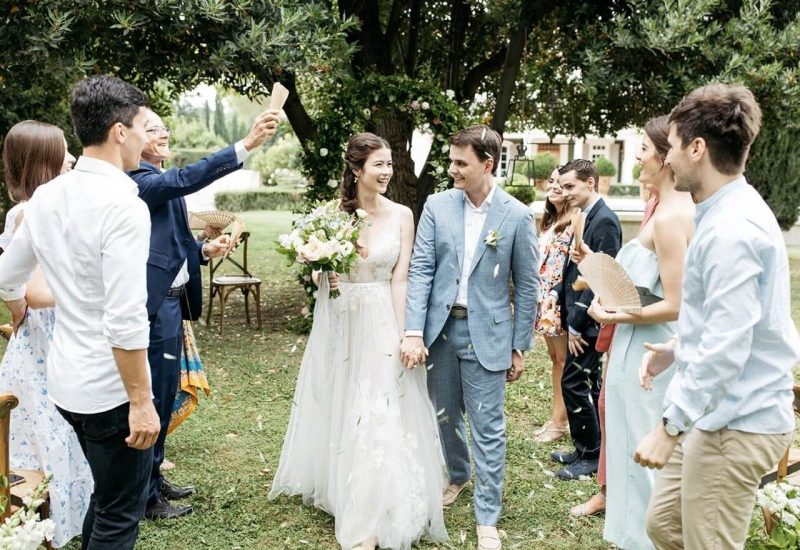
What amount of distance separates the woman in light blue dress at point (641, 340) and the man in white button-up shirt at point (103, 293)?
215cm

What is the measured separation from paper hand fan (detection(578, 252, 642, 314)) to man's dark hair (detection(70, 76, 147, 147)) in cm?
208

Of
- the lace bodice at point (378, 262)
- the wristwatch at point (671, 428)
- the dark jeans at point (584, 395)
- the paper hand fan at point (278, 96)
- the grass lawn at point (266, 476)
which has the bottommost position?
the grass lawn at point (266, 476)

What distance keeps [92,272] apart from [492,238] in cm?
212

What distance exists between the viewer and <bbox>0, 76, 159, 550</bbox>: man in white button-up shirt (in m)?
2.53

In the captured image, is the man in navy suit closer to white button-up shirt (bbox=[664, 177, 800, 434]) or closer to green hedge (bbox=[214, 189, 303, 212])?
white button-up shirt (bbox=[664, 177, 800, 434])

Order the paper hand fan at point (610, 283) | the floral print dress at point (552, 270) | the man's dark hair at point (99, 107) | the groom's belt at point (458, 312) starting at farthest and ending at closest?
the floral print dress at point (552, 270) → the groom's belt at point (458, 312) → the paper hand fan at point (610, 283) → the man's dark hair at point (99, 107)

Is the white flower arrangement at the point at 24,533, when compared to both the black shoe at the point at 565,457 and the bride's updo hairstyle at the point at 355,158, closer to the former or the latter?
the bride's updo hairstyle at the point at 355,158

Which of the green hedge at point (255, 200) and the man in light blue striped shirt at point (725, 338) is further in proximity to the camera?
the green hedge at point (255, 200)

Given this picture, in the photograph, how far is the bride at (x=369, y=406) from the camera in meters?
3.97

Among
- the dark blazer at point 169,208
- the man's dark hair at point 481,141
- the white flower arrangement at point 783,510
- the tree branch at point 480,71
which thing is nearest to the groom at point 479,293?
the man's dark hair at point 481,141

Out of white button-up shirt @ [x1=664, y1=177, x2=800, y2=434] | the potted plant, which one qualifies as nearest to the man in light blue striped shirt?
white button-up shirt @ [x1=664, y1=177, x2=800, y2=434]

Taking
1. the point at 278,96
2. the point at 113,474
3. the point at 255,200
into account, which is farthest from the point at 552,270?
the point at 255,200

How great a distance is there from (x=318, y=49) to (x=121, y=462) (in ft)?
17.6

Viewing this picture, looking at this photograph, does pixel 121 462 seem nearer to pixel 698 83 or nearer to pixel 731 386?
pixel 731 386
